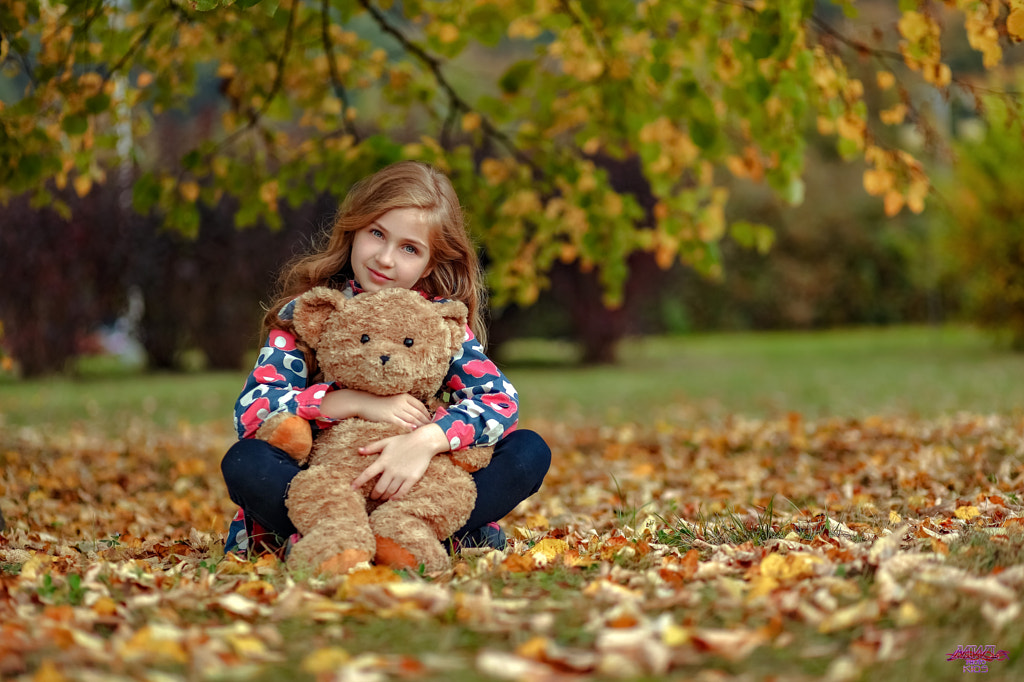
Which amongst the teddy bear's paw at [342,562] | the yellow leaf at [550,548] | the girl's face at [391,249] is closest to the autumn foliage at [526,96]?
the girl's face at [391,249]

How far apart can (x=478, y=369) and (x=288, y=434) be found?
1.87 feet

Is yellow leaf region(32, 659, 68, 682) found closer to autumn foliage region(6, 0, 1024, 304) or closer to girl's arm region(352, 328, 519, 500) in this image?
girl's arm region(352, 328, 519, 500)

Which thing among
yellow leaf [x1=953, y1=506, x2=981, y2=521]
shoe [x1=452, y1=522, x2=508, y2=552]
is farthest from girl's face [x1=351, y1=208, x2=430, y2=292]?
yellow leaf [x1=953, y1=506, x2=981, y2=521]

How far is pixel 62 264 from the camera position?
1095cm

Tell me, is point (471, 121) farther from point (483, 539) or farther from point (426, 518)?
point (426, 518)

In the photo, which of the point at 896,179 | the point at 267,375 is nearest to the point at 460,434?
the point at 267,375

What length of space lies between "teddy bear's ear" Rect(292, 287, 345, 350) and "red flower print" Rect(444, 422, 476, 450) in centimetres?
45

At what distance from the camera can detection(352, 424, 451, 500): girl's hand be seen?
2.29 m

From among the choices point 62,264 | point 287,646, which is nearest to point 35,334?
point 62,264

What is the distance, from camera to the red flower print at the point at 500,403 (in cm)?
247

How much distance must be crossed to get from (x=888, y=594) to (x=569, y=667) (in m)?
0.72

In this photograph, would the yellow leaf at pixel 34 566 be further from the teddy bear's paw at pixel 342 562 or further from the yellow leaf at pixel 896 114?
the yellow leaf at pixel 896 114

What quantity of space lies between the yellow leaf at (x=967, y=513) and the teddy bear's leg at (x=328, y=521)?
1819mm

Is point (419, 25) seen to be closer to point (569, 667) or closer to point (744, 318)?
point (569, 667)
